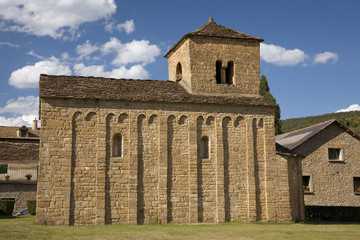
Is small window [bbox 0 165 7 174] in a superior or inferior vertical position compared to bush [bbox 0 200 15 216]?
superior

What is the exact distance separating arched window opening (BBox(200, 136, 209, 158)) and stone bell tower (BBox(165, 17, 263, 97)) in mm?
2701

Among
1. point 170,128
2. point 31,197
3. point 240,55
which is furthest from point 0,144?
point 240,55

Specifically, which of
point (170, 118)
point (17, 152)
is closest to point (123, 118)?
point (170, 118)

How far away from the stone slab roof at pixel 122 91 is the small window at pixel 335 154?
13.0m

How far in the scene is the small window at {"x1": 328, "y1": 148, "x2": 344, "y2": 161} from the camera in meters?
32.0

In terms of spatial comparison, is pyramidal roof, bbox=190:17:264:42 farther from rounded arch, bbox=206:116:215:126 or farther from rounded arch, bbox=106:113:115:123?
rounded arch, bbox=106:113:115:123

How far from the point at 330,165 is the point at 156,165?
17.5m

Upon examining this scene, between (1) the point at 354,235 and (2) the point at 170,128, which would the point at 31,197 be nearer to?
(2) the point at 170,128

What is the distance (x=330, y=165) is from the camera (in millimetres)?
31453

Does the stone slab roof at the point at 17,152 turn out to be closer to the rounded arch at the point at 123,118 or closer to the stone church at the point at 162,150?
the stone church at the point at 162,150

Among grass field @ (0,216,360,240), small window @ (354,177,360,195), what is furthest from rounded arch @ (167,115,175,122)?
small window @ (354,177,360,195)

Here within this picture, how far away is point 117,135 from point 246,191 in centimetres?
722

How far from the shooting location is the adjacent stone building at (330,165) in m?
30.7

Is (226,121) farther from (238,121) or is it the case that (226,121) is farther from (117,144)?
(117,144)
